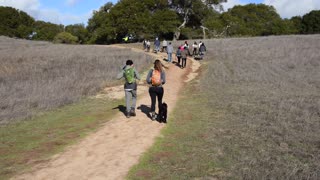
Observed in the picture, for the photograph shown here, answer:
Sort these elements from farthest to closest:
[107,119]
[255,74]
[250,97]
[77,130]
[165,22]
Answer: [165,22] → [255,74] → [250,97] → [107,119] → [77,130]

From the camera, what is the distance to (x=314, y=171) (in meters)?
7.42

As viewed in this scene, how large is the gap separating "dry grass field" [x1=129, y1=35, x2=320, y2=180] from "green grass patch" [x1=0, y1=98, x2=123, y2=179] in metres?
2.37

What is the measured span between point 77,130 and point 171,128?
109 inches

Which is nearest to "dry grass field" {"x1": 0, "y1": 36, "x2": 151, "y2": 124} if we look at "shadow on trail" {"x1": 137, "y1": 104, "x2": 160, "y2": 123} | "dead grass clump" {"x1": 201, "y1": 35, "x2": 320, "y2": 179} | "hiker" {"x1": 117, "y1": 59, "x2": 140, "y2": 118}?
"shadow on trail" {"x1": 137, "y1": 104, "x2": 160, "y2": 123}

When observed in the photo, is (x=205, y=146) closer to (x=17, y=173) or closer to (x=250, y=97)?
(x=17, y=173)

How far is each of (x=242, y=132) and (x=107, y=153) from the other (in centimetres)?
384

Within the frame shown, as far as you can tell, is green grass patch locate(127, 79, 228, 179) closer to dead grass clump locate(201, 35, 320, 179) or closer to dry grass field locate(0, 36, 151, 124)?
dead grass clump locate(201, 35, 320, 179)

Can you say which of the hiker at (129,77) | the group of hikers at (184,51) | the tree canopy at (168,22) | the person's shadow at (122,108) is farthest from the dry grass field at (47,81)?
the tree canopy at (168,22)

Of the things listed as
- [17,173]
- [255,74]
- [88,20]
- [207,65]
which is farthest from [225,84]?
[88,20]

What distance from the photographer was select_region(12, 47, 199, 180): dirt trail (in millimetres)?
7949

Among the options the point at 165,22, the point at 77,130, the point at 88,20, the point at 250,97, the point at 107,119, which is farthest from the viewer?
the point at 88,20

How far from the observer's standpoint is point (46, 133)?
11203mm

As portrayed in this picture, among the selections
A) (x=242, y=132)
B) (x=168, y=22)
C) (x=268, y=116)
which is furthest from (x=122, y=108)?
(x=168, y=22)

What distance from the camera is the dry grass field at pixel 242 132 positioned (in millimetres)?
7918
